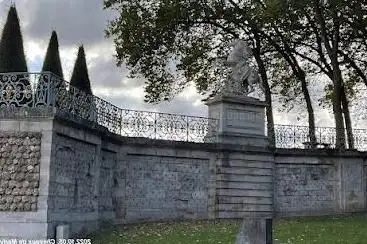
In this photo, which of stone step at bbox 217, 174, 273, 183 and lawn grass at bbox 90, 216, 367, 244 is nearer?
lawn grass at bbox 90, 216, 367, 244

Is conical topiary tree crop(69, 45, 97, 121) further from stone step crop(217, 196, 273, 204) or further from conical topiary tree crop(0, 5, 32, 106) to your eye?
stone step crop(217, 196, 273, 204)

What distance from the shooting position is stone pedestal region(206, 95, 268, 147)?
21.0 m

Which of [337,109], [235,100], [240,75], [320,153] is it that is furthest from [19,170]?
[337,109]

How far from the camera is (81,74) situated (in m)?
20.5

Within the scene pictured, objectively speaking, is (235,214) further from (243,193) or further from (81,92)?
(81,92)

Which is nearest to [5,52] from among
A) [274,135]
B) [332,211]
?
[274,135]

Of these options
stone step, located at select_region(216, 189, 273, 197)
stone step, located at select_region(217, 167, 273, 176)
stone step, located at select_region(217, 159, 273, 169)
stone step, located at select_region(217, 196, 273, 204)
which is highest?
stone step, located at select_region(217, 159, 273, 169)

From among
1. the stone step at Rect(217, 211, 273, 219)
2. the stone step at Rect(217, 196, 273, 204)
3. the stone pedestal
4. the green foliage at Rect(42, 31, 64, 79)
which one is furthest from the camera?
the stone pedestal

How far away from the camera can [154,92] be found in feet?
92.7

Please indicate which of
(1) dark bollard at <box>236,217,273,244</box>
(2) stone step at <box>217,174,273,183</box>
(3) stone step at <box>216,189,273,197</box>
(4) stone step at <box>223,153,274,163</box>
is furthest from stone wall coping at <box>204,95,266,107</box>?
(1) dark bollard at <box>236,217,273,244</box>

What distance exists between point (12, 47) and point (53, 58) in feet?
8.49

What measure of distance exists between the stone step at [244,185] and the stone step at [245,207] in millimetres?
612

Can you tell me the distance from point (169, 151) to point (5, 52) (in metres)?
6.27

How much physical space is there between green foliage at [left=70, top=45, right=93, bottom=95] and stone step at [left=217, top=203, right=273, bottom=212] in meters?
6.06
